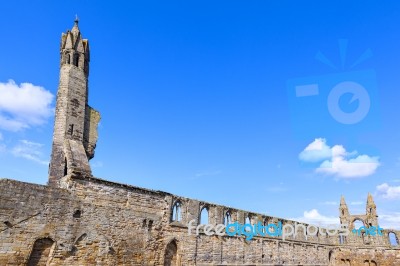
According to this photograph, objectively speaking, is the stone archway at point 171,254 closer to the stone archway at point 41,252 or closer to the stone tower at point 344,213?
the stone archway at point 41,252

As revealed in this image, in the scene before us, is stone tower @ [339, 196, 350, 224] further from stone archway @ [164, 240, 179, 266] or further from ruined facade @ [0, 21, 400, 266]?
stone archway @ [164, 240, 179, 266]

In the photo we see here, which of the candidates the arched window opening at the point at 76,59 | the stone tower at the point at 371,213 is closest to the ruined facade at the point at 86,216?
the arched window opening at the point at 76,59

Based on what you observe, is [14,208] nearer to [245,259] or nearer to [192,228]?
[192,228]

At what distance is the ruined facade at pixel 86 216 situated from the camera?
45.5 feet

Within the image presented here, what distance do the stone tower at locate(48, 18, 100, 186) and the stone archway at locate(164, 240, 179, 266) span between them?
6.13m

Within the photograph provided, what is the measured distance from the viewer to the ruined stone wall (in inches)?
538

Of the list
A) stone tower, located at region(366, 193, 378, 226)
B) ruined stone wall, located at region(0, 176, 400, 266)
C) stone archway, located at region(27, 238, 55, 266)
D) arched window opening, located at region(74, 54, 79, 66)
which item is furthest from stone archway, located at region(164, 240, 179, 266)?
stone tower, located at region(366, 193, 378, 226)

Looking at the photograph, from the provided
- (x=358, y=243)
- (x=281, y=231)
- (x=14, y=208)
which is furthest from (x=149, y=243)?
(x=358, y=243)

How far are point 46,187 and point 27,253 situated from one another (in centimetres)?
261

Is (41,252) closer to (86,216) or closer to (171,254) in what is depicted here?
(86,216)

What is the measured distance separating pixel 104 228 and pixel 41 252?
2958 mm

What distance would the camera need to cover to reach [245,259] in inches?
940

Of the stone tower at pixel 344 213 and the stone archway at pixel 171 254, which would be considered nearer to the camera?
the stone archway at pixel 171 254

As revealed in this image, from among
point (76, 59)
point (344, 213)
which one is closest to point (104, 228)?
point (76, 59)
